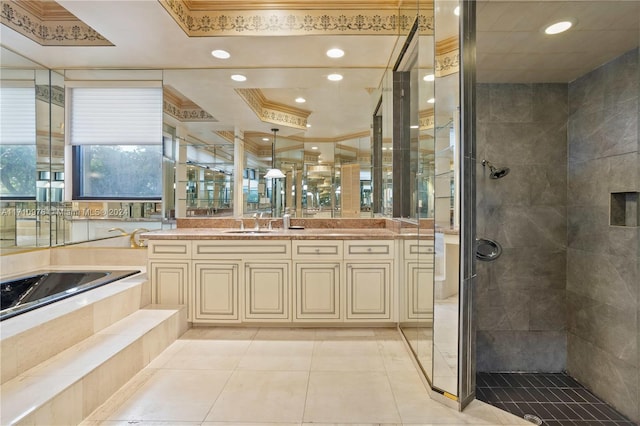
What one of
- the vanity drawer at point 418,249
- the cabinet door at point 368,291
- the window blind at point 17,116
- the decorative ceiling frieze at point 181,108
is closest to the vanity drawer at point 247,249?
the cabinet door at point 368,291

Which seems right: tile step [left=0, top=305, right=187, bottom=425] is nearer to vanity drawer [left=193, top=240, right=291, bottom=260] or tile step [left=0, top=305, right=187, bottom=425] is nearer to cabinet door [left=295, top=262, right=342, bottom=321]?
vanity drawer [left=193, top=240, right=291, bottom=260]

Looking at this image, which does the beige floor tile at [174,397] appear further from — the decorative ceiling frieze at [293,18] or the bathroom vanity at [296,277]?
the decorative ceiling frieze at [293,18]

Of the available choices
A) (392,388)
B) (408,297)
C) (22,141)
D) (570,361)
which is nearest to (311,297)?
(408,297)

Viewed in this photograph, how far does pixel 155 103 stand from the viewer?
3201 millimetres

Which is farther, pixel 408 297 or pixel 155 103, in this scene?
pixel 155 103

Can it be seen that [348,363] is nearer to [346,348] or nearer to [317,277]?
[346,348]

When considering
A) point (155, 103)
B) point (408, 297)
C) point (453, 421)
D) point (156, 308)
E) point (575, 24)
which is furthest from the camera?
point (155, 103)

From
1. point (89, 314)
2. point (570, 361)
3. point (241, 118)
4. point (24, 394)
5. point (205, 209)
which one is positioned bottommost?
point (570, 361)

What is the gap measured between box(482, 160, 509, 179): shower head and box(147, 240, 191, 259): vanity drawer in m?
2.55

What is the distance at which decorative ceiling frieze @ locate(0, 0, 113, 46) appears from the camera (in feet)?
8.10

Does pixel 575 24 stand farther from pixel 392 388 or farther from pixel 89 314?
pixel 89 314

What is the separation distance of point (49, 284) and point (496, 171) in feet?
12.4

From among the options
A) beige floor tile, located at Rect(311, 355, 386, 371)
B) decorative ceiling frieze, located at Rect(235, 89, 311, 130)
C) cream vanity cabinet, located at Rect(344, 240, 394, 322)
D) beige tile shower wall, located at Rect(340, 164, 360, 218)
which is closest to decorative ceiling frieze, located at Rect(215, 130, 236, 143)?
decorative ceiling frieze, located at Rect(235, 89, 311, 130)

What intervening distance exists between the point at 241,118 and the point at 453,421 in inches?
117
